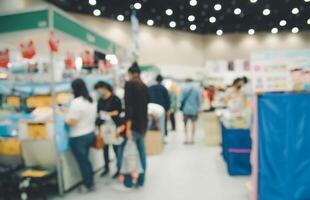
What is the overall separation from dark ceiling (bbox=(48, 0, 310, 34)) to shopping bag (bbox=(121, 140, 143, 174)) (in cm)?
905

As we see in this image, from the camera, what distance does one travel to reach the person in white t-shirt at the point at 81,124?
4074mm

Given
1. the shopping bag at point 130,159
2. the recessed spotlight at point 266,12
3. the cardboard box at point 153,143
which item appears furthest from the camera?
the recessed spotlight at point 266,12

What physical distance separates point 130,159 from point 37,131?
3.94ft

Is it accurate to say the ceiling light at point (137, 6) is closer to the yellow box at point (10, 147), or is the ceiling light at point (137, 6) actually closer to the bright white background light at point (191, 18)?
the bright white background light at point (191, 18)

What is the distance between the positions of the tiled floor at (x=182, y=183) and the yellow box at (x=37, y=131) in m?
0.82

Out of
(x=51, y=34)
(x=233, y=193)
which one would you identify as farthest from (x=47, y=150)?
(x=233, y=193)

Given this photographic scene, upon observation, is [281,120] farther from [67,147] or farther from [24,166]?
[24,166]

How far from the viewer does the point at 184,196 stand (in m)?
4.07

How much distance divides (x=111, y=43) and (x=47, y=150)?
323cm

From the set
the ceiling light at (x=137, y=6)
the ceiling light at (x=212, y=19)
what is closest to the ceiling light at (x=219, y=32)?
the ceiling light at (x=212, y=19)

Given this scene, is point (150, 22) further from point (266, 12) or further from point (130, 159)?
point (130, 159)

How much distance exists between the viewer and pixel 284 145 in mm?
3355

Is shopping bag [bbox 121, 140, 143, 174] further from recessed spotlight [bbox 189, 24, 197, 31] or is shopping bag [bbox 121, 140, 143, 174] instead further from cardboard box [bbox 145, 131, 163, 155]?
recessed spotlight [bbox 189, 24, 197, 31]

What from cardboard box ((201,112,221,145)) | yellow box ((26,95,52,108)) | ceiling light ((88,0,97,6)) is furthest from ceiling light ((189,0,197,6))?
yellow box ((26,95,52,108))
